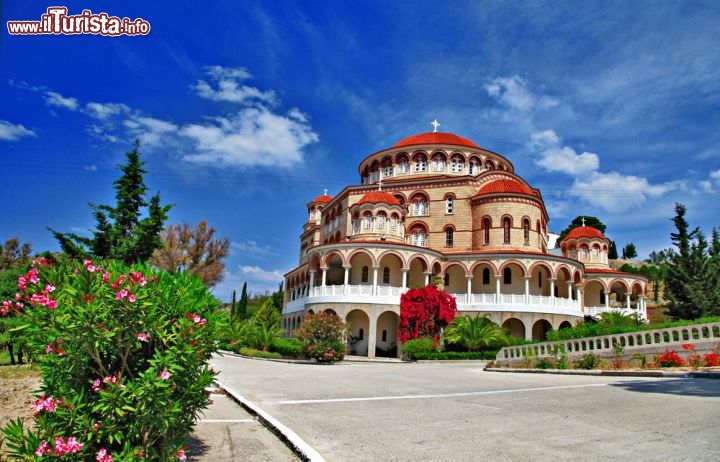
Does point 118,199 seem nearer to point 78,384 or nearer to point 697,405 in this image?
point 78,384

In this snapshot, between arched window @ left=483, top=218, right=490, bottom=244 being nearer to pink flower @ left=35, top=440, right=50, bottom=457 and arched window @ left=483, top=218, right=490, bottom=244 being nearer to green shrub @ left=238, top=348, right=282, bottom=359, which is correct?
green shrub @ left=238, top=348, right=282, bottom=359

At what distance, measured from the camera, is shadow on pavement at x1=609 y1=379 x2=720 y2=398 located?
9.71 metres

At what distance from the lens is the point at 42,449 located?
4348 millimetres

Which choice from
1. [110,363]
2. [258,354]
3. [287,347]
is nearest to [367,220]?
[287,347]

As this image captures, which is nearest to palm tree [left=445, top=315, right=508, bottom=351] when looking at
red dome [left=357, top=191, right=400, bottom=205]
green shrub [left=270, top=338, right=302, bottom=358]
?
green shrub [left=270, top=338, right=302, bottom=358]

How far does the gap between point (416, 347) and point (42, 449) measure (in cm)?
2568

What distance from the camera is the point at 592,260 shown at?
134ft

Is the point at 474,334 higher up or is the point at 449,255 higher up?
the point at 449,255

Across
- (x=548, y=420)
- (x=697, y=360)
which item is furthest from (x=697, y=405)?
(x=697, y=360)

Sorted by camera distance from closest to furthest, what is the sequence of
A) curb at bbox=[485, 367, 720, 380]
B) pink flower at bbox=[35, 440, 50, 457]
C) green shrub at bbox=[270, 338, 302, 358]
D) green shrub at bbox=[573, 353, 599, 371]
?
pink flower at bbox=[35, 440, 50, 457] < curb at bbox=[485, 367, 720, 380] < green shrub at bbox=[573, 353, 599, 371] < green shrub at bbox=[270, 338, 302, 358]

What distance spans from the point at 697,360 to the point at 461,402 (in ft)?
31.2

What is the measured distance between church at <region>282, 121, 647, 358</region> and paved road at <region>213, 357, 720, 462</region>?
2088 cm

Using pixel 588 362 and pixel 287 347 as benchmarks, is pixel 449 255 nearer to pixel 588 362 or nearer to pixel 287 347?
pixel 287 347

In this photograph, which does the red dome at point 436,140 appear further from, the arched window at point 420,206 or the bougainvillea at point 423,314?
the bougainvillea at point 423,314
